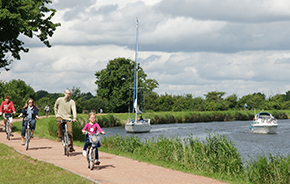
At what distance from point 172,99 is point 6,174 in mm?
77566

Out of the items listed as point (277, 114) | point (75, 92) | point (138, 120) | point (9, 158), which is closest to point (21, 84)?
point (75, 92)

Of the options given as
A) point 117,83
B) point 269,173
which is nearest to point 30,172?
point 269,173

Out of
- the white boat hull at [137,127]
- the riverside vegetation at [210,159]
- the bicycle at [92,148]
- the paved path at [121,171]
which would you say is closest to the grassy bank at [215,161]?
the riverside vegetation at [210,159]

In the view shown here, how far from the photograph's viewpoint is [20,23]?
2275 centimetres

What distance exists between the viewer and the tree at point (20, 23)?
2242cm

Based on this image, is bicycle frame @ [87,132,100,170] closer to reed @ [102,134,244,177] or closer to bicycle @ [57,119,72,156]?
bicycle @ [57,119,72,156]

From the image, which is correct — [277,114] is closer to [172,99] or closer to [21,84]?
[172,99]

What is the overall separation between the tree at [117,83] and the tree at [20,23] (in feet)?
152

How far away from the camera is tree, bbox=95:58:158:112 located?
75.1 m

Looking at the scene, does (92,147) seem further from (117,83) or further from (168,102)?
(168,102)

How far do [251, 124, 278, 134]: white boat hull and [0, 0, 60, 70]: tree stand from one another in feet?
98.8

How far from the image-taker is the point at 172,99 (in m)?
86.5

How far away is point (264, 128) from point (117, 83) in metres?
37.1

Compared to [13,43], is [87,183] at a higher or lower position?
lower
